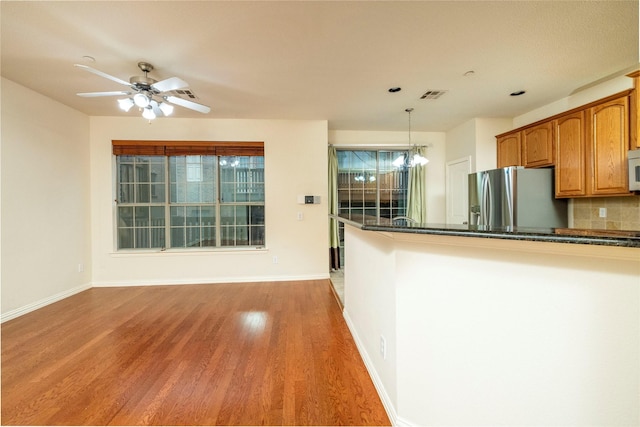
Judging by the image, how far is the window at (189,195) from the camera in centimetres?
404

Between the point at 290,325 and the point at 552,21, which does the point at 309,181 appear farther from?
the point at 552,21

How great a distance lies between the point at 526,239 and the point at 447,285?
16.7 inches

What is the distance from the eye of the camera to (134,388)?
1.72 metres

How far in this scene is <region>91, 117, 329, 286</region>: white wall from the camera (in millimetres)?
3914

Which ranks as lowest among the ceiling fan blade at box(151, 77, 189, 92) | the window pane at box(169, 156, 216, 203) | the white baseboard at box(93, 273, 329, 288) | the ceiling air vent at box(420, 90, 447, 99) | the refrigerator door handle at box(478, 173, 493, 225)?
the white baseboard at box(93, 273, 329, 288)

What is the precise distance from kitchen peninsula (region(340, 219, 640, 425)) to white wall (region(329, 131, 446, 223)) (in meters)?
3.74

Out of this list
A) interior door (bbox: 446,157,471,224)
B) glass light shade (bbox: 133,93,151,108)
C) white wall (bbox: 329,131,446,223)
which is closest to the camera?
glass light shade (bbox: 133,93,151,108)

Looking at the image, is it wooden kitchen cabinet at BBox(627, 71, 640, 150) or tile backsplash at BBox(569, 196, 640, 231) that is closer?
wooden kitchen cabinet at BBox(627, 71, 640, 150)

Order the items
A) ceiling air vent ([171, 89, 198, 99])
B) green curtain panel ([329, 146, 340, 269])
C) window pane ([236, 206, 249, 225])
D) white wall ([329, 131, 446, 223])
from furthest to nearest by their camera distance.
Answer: white wall ([329, 131, 446, 223]), green curtain panel ([329, 146, 340, 269]), window pane ([236, 206, 249, 225]), ceiling air vent ([171, 89, 198, 99])

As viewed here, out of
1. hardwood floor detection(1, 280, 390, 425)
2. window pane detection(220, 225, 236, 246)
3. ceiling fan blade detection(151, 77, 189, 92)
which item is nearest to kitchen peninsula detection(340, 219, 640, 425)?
hardwood floor detection(1, 280, 390, 425)

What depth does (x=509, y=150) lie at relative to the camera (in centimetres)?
381

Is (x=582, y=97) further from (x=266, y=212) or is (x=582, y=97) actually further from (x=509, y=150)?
(x=266, y=212)

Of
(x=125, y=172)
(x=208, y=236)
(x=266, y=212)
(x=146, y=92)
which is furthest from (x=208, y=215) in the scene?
(x=146, y=92)

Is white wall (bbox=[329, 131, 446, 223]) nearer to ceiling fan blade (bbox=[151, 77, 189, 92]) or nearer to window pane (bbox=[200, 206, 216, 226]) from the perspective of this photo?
window pane (bbox=[200, 206, 216, 226])
